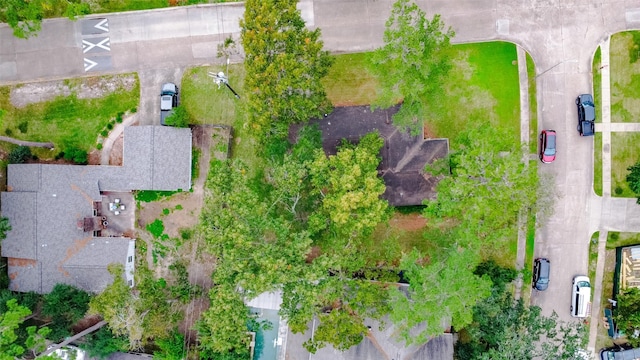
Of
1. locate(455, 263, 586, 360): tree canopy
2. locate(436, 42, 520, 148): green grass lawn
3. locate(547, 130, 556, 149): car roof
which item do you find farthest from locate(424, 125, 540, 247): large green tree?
locate(547, 130, 556, 149): car roof

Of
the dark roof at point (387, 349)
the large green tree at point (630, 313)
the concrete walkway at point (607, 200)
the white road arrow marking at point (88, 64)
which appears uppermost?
the white road arrow marking at point (88, 64)

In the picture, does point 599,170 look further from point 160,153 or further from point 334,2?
point 160,153

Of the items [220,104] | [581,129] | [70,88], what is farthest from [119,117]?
[581,129]

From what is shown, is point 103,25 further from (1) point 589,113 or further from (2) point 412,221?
(1) point 589,113

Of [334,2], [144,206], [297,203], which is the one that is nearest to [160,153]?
[144,206]

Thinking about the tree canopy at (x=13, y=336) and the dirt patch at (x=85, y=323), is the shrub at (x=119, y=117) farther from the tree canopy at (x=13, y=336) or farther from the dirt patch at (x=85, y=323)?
the dirt patch at (x=85, y=323)

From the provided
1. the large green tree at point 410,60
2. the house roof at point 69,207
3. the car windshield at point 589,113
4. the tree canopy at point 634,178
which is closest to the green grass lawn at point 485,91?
the large green tree at point 410,60
